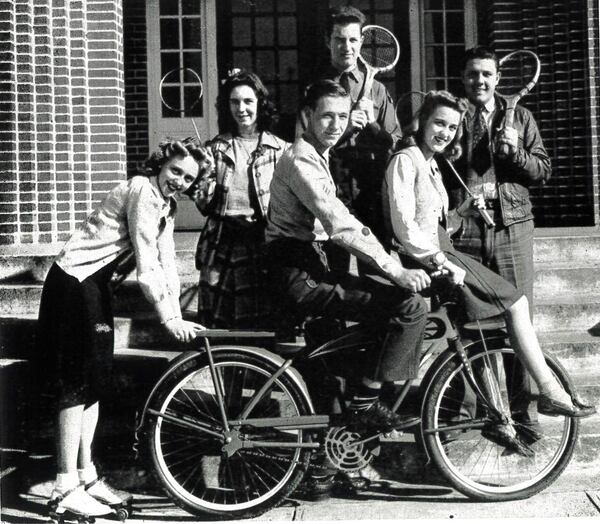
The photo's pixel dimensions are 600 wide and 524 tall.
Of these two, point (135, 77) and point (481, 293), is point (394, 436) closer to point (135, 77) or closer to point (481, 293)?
point (481, 293)

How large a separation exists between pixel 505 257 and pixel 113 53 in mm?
3577

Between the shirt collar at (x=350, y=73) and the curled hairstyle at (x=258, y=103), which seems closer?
the curled hairstyle at (x=258, y=103)

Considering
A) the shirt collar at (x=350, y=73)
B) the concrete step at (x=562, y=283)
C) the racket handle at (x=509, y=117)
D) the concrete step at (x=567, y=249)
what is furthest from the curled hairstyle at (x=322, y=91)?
the concrete step at (x=567, y=249)

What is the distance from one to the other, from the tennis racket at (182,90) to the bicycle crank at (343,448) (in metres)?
5.24

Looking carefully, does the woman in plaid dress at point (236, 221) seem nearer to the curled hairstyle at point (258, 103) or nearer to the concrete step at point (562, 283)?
the curled hairstyle at point (258, 103)

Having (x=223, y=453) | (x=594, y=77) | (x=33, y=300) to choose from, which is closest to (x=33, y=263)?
(x=33, y=300)

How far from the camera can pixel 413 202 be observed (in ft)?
13.5

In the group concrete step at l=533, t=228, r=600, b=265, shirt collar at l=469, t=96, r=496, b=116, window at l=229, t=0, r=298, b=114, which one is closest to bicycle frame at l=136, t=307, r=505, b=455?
shirt collar at l=469, t=96, r=496, b=116

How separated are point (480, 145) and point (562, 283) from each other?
174 cm

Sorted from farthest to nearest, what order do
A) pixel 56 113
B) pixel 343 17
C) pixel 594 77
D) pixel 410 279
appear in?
pixel 594 77
pixel 56 113
pixel 343 17
pixel 410 279

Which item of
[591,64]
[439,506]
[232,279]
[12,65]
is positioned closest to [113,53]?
[12,65]

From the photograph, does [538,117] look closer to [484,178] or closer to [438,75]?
[438,75]

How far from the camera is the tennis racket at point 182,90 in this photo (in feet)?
28.3

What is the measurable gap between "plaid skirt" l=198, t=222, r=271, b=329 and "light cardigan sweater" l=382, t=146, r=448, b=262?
803mm
